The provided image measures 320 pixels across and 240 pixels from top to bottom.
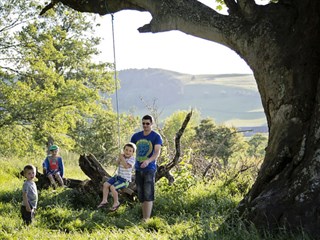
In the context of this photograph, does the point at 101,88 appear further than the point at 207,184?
Yes

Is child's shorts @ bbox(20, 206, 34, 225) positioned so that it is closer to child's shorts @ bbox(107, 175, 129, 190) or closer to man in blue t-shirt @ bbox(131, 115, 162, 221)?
child's shorts @ bbox(107, 175, 129, 190)

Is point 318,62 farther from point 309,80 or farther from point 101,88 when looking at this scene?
point 101,88

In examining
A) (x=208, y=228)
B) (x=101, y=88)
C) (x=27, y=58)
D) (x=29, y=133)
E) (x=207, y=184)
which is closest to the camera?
(x=208, y=228)

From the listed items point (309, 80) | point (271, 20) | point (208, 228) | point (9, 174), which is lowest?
point (9, 174)

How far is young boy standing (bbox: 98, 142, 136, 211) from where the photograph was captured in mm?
8156

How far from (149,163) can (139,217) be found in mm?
1020

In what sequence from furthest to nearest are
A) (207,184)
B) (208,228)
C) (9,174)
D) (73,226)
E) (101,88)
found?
(101,88) → (9,174) → (207,184) → (73,226) → (208,228)

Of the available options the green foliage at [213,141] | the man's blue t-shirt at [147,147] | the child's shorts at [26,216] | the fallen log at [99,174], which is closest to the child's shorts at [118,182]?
the fallen log at [99,174]

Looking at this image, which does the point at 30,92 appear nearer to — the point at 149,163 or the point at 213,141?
the point at 213,141

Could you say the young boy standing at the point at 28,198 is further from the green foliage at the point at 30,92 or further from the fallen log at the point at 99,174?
the green foliage at the point at 30,92

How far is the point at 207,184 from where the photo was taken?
32.5ft

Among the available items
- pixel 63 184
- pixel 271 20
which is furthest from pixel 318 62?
pixel 63 184

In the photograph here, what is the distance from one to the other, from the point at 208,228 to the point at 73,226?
2.80 m

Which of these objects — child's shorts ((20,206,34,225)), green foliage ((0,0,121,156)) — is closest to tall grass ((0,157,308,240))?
child's shorts ((20,206,34,225))
